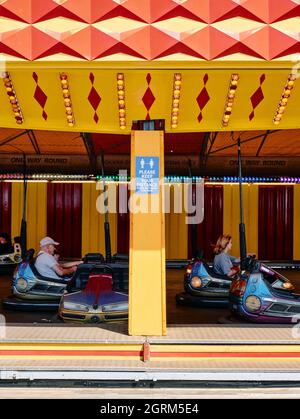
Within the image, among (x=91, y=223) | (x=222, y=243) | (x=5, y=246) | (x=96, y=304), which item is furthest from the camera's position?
(x=91, y=223)

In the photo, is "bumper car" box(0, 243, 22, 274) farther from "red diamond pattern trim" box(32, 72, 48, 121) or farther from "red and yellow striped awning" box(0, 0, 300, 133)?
"red and yellow striped awning" box(0, 0, 300, 133)

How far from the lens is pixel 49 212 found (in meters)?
11.5

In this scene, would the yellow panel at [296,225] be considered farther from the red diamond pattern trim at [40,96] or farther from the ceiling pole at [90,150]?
the red diamond pattern trim at [40,96]

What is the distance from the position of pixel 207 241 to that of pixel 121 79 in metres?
8.35

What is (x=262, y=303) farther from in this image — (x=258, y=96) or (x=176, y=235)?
(x=176, y=235)

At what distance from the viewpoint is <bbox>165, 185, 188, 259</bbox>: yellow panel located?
37.4ft

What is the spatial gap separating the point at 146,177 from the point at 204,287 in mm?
2969

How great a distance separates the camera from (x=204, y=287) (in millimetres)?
6352

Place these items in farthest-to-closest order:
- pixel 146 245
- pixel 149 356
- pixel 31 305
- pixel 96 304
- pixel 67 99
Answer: pixel 31 305
pixel 96 304
pixel 67 99
pixel 146 245
pixel 149 356

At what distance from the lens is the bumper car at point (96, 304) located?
4.58m

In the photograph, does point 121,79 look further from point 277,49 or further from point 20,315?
point 20,315

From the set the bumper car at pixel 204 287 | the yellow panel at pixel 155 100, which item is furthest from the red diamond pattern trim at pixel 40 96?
the bumper car at pixel 204 287

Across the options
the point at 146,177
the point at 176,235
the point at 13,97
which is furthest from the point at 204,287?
the point at 176,235

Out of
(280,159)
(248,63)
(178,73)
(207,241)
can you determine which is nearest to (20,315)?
(178,73)
